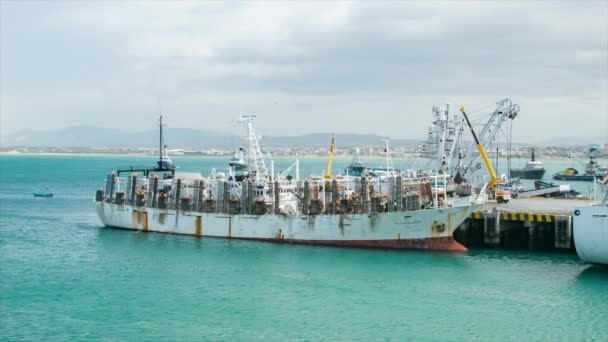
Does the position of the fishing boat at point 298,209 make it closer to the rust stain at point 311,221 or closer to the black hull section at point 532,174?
the rust stain at point 311,221

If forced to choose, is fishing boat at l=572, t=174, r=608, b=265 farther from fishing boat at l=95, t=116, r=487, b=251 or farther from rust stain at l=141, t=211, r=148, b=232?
rust stain at l=141, t=211, r=148, b=232

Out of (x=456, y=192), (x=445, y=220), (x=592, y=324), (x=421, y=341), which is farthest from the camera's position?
(x=456, y=192)

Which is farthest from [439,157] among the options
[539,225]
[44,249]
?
[44,249]

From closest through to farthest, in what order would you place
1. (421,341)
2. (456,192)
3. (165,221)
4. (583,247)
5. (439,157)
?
1. (421,341)
2. (583,247)
3. (165,221)
4. (456,192)
5. (439,157)

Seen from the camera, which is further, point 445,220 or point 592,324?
point 445,220

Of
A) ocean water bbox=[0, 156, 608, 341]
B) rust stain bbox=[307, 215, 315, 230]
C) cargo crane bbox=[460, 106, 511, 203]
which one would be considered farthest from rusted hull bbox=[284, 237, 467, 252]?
cargo crane bbox=[460, 106, 511, 203]

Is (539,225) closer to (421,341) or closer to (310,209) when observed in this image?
(310,209)

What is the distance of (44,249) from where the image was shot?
152 ft

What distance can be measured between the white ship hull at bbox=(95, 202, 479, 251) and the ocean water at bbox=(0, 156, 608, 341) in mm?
901

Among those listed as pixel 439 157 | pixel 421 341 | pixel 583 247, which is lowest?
pixel 421 341

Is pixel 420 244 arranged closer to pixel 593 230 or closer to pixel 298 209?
pixel 298 209

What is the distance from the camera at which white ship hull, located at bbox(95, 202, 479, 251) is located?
42344mm

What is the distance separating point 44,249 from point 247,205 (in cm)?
1435

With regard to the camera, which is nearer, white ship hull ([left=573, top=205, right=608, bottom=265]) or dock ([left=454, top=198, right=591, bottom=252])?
white ship hull ([left=573, top=205, right=608, bottom=265])
